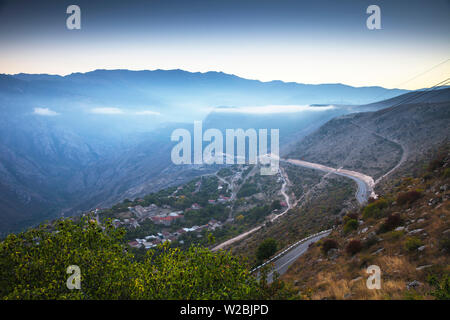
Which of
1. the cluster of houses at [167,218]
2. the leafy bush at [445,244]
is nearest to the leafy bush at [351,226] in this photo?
the leafy bush at [445,244]

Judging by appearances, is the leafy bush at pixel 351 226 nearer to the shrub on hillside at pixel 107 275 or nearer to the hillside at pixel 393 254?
the hillside at pixel 393 254

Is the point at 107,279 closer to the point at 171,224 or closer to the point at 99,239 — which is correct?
the point at 99,239

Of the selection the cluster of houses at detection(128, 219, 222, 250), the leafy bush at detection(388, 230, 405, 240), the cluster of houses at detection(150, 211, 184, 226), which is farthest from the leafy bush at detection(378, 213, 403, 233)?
the cluster of houses at detection(150, 211, 184, 226)

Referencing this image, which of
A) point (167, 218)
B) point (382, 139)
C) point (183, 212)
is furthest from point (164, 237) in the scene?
point (382, 139)

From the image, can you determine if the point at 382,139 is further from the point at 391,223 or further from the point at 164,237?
the point at 391,223

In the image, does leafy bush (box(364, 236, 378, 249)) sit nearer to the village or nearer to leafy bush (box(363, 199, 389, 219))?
leafy bush (box(363, 199, 389, 219))

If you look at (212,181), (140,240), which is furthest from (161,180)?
(140,240)
